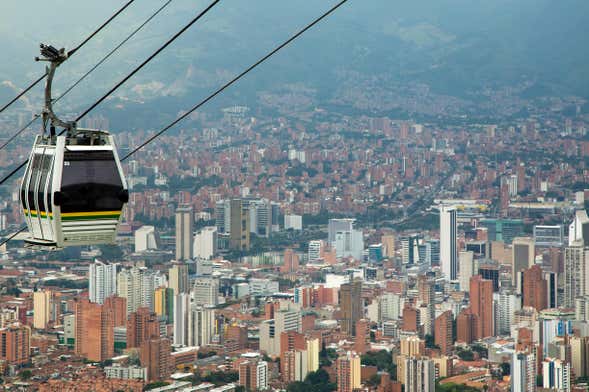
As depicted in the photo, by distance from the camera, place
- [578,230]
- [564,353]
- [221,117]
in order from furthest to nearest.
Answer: [221,117]
[578,230]
[564,353]

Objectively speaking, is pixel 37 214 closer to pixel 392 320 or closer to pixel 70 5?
pixel 392 320

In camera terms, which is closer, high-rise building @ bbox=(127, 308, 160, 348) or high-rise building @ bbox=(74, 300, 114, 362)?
high-rise building @ bbox=(74, 300, 114, 362)

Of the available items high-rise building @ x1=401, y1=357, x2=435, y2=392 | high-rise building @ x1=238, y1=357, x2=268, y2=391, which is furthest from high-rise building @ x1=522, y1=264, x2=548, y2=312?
high-rise building @ x1=238, y1=357, x2=268, y2=391

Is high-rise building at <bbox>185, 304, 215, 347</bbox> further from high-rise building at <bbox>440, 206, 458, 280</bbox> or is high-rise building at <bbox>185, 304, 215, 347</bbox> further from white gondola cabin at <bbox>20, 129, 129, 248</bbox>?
white gondola cabin at <bbox>20, 129, 129, 248</bbox>

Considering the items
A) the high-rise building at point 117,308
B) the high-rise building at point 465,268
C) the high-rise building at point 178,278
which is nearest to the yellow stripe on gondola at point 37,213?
the high-rise building at point 117,308

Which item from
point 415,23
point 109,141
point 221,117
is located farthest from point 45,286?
point 415,23
